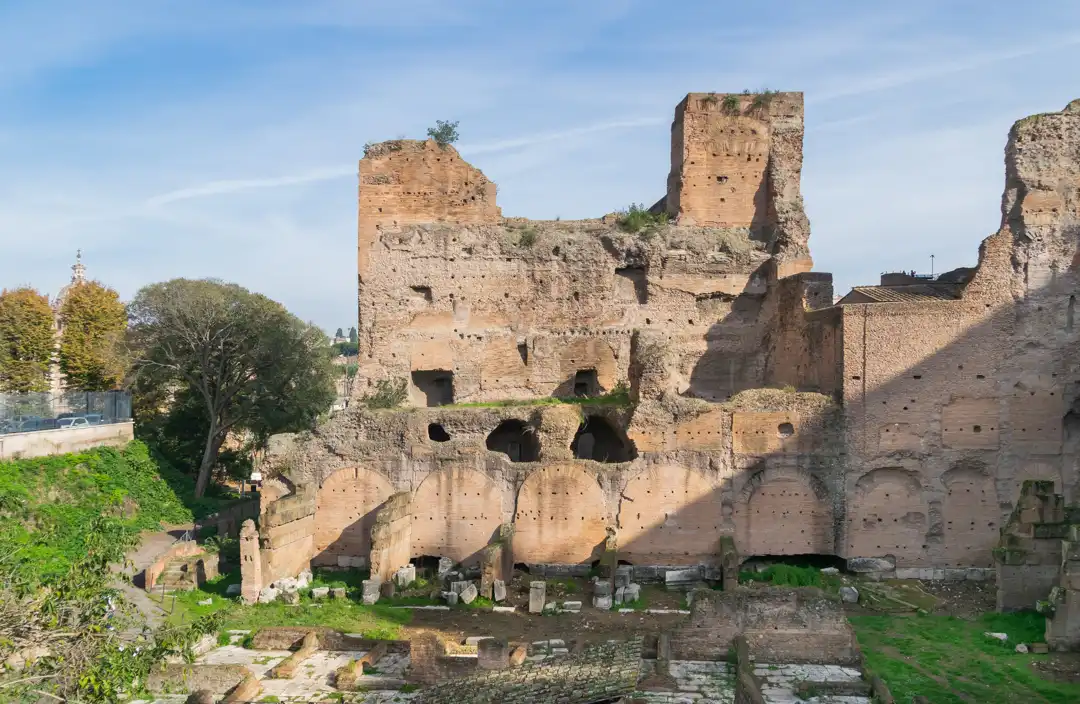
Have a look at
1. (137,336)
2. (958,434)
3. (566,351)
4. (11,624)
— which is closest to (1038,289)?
(958,434)

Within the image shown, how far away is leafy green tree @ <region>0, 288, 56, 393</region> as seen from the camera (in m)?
30.3

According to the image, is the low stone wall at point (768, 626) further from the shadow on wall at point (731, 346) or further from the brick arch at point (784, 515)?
the shadow on wall at point (731, 346)

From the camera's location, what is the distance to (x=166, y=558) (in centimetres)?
1839

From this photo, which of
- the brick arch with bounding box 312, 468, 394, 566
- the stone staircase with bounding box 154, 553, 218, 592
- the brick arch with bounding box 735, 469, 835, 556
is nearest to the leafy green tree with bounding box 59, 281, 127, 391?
the stone staircase with bounding box 154, 553, 218, 592

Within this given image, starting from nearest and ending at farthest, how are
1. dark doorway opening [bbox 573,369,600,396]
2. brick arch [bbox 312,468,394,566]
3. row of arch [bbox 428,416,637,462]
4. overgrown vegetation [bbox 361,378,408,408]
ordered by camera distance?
1. brick arch [bbox 312,468,394,566]
2. overgrown vegetation [bbox 361,378,408,408]
3. row of arch [bbox 428,416,637,462]
4. dark doorway opening [bbox 573,369,600,396]

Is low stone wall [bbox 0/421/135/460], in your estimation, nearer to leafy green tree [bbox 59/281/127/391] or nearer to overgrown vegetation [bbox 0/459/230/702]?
leafy green tree [bbox 59/281/127/391]

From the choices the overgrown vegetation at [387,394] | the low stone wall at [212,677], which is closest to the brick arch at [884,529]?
the overgrown vegetation at [387,394]

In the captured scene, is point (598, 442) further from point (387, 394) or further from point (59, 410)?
point (59, 410)

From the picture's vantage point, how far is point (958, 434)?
18250 mm

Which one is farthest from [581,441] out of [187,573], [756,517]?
[187,573]

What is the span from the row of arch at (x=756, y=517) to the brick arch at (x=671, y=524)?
21 millimetres

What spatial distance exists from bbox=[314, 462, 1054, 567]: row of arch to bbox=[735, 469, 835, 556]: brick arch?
0.8 inches

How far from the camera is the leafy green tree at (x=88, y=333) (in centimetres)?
3177

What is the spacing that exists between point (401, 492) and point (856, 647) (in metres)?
9.87
